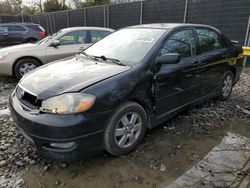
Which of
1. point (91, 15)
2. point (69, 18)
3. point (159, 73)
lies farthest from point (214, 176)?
point (69, 18)

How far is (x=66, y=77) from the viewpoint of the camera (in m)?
2.82

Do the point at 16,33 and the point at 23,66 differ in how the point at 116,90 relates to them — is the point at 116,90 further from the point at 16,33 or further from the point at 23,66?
the point at 16,33

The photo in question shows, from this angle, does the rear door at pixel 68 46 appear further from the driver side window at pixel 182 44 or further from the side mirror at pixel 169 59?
the side mirror at pixel 169 59

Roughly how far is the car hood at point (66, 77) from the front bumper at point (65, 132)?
28 centimetres

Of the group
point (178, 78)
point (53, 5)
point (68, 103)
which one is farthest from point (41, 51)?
point (53, 5)

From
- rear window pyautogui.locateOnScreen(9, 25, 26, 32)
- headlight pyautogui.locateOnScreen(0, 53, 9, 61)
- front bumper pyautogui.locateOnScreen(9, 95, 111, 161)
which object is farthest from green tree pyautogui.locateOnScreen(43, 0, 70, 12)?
front bumper pyautogui.locateOnScreen(9, 95, 111, 161)

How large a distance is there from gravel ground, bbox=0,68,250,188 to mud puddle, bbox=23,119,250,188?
21mm

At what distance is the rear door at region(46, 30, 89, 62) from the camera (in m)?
6.25

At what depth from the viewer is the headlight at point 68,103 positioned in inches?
94.2

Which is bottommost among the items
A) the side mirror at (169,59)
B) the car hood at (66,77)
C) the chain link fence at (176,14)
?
the car hood at (66,77)

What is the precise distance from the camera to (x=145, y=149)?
3.10 metres

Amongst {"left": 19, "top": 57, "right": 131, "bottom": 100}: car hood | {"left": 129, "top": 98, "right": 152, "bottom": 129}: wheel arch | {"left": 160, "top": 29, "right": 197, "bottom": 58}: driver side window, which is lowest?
{"left": 129, "top": 98, "right": 152, "bottom": 129}: wheel arch

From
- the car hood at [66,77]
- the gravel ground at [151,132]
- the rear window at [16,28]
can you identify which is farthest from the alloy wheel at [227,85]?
the rear window at [16,28]

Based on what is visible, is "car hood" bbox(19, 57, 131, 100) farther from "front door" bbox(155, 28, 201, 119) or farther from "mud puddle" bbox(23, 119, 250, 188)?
"mud puddle" bbox(23, 119, 250, 188)
